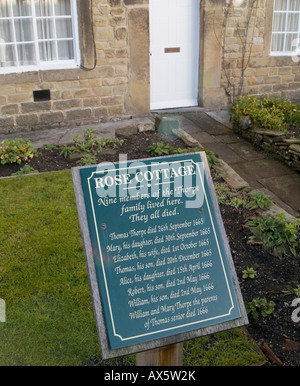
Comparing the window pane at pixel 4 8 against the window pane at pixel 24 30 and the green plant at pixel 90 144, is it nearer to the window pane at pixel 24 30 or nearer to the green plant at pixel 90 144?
the window pane at pixel 24 30

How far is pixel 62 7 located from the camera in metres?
8.38

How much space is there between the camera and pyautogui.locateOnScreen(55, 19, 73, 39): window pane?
8474 mm

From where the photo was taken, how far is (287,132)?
755cm

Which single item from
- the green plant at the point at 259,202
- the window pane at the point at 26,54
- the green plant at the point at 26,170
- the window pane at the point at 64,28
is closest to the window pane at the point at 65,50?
the window pane at the point at 64,28

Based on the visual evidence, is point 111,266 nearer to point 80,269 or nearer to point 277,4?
point 80,269

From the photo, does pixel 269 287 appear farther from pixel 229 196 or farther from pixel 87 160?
pixel 87 160

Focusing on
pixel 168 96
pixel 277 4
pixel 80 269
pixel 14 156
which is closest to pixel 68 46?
pixel 168 96

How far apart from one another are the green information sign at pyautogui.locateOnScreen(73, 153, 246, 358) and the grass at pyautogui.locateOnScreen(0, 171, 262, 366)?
0.87 meters

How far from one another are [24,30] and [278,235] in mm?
6041

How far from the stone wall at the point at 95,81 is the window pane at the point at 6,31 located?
2.09 ft

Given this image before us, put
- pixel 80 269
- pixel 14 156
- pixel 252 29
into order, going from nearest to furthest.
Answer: pixel 80 269 < pixel 14 156 < pixel 252 29

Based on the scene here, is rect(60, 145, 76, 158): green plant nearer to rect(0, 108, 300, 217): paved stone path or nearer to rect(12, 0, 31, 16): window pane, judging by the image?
rect(0, 108, 300, 217): paved stone path
